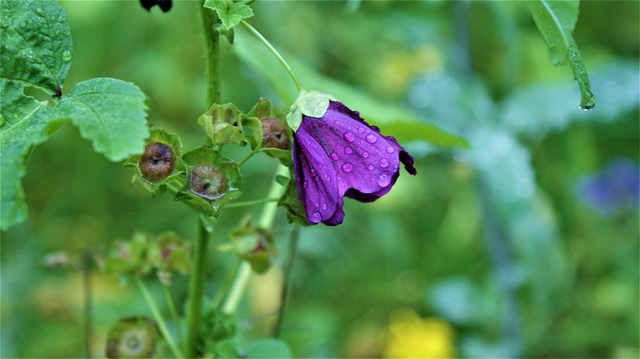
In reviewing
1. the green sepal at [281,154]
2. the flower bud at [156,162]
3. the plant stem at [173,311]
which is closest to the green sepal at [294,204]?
the green sepal at [281,154]

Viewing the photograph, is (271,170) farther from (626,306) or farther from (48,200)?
(626,306)

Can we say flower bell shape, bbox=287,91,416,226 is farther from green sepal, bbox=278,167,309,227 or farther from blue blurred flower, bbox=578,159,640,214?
blue blurred flower, bbox=578,159,640,214

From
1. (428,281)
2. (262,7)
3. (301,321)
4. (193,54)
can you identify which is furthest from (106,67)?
(428,281)

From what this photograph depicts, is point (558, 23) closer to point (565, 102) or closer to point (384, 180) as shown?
point (384, 180)

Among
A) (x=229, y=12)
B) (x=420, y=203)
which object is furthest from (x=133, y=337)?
(x=420, y=203)

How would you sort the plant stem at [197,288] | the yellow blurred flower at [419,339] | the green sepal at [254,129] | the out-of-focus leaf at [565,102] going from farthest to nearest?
the yellow blurred flower at [419,339] → the out-of-focus leaf at [565,102] → the plant stem at [197,288] → the green sepal at [254,129]

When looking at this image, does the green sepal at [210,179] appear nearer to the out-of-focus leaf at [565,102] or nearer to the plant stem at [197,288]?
the plant stem at [197,288]

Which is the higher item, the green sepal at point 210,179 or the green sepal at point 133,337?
the green sepal at point 210,179
